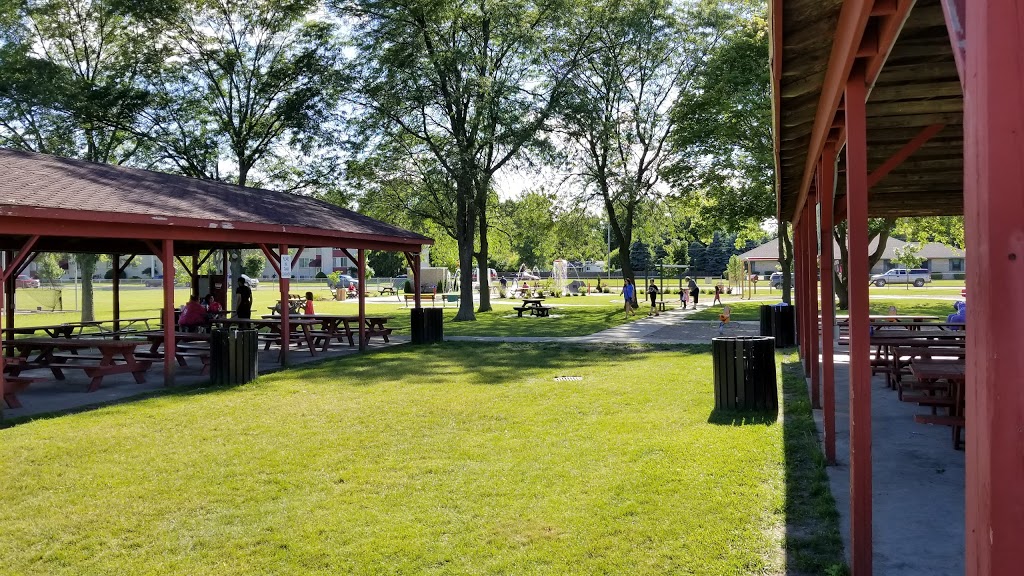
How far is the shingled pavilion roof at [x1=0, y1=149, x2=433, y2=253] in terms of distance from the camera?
10719 millimetres

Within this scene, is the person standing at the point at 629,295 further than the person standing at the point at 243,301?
Yes

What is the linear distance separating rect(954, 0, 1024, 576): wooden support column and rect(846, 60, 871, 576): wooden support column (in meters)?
2.69

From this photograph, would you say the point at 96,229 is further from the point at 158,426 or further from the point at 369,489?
the point at 369,489

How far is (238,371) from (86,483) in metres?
6.05

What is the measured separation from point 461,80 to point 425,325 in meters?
12.8

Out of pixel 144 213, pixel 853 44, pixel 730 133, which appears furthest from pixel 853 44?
pixel 730 133

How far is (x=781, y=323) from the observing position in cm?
1784

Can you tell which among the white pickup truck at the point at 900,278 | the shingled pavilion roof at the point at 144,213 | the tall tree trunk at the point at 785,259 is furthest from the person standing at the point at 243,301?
the white pickup truck at the point at 900,278

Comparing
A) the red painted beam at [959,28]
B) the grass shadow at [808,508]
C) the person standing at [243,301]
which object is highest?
the red painted beam at [959,28]

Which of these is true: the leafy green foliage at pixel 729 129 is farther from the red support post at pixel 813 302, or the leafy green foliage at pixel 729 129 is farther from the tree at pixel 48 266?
the tree at pixel 48 266

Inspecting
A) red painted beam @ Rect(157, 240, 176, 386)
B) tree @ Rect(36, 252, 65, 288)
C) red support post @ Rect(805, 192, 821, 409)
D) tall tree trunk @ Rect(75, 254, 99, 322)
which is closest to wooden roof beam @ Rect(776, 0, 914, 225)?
red support post @ Rect(805, 192, 821, 409)

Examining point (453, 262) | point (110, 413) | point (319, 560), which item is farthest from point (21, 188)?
point (453, 262)

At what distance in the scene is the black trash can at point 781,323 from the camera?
58.2ft

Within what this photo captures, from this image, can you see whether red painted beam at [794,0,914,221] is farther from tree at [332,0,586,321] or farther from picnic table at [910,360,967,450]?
tree at [332,0,586,321]
